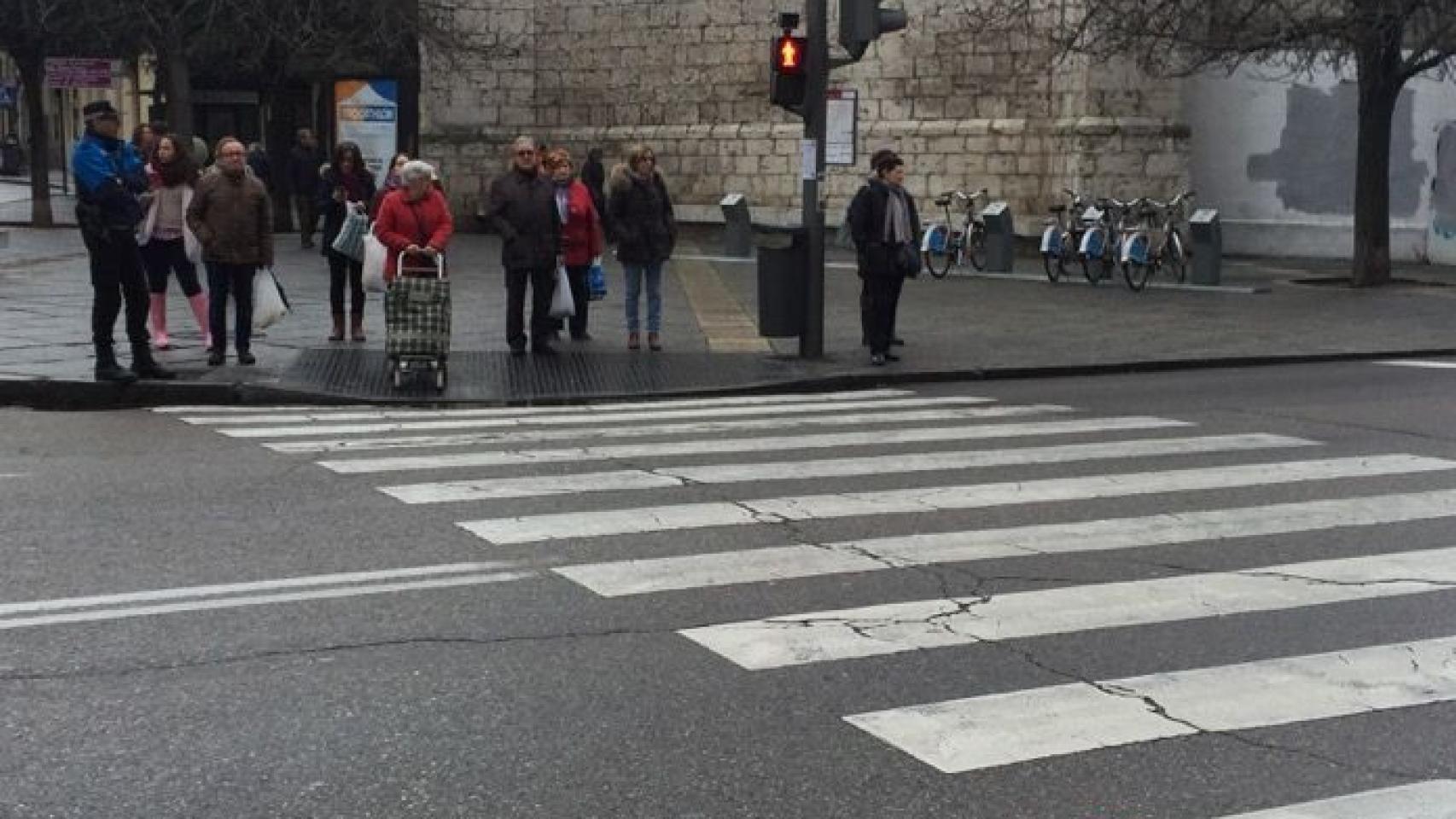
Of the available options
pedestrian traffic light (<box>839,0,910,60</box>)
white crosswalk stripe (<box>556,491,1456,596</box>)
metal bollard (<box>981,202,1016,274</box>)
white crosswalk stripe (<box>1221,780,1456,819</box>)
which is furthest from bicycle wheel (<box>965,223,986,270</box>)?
white crosswalk stripe (<box>1221,780,1456,819</box>)

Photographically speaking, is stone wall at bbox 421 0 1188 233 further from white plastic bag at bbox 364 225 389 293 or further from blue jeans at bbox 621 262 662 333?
white plastic bag at bbox 364 225 389 293

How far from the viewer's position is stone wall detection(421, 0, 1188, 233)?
25.8 metres

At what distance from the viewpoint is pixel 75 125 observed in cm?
6125

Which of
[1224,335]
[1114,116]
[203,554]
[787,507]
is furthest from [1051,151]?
[203,554]

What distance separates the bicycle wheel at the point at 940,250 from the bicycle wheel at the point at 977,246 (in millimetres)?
515

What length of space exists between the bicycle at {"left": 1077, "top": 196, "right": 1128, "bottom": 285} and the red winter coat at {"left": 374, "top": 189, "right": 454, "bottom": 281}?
12.1 m

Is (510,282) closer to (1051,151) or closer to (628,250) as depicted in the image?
(628,250)

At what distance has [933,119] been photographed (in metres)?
28.0

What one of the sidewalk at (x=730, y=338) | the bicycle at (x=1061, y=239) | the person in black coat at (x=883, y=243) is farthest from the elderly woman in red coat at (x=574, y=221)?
the bicycle at (x=1061, y=239)

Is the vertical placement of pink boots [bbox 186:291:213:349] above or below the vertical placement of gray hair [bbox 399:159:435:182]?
below

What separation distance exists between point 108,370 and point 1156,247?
16062mm

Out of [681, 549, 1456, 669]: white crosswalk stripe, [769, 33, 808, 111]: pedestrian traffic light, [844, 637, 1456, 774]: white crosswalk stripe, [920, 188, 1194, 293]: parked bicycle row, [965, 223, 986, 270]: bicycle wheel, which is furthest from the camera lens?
[965, 223, 986, 270]: bicycle wheel

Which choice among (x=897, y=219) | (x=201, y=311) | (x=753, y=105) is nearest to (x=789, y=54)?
(x=897, y=219)

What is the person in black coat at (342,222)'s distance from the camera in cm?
1431
